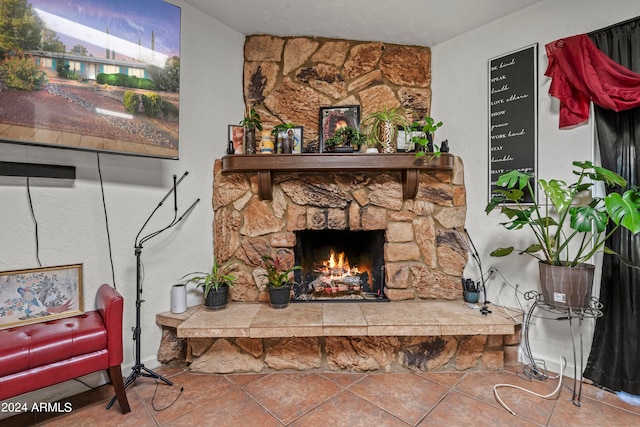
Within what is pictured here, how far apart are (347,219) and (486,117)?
1.31 metres

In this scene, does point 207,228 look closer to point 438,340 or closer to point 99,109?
point 99,109

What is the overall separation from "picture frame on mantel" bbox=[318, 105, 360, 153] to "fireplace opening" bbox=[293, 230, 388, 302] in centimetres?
84

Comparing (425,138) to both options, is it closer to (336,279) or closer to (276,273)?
(336,279)

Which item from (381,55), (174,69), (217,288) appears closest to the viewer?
(174,69)

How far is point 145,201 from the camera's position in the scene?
1.83 m

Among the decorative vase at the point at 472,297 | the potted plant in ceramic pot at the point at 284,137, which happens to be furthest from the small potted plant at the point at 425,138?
the decorative vase at the point at 472,297

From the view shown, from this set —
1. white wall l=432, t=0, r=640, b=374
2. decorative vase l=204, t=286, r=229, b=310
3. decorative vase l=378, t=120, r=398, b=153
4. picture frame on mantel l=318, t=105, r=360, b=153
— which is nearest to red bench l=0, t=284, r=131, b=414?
decorative vase l=204, t=286, r=229, b=310

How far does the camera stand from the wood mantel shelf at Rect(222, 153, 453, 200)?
1.92 meters

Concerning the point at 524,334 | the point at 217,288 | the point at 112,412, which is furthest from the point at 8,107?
the point at 524,334

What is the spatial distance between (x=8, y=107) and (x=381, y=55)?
7.66 feet

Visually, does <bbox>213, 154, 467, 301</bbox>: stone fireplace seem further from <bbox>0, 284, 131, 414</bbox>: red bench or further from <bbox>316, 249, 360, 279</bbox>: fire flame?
<bbox>0, 284, 131, 414</bbox>: red bench

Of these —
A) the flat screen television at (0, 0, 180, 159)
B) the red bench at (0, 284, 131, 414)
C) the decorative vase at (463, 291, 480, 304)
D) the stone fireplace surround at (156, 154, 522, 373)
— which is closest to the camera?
the red bench at (0, 284, 131, 414)

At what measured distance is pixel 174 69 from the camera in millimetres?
1751

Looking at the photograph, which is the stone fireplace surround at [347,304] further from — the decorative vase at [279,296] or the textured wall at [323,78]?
the textured wall at [323,78]
